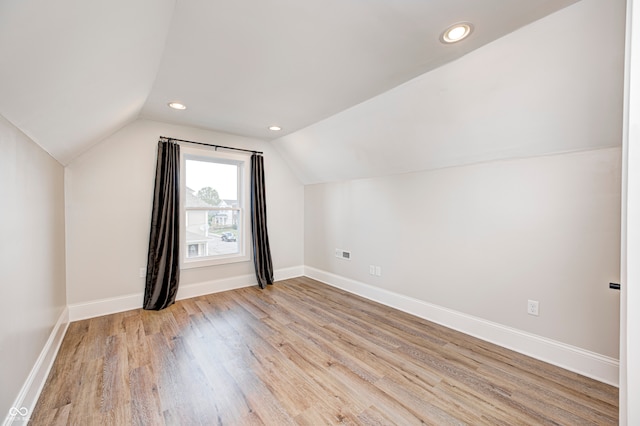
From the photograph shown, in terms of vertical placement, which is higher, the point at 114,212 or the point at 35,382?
the point at 114,212

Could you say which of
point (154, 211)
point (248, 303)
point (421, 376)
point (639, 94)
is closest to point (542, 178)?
point (639, 94)

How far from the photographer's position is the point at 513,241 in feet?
7.88

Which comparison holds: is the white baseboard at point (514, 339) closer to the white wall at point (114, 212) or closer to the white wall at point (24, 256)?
the white wall at point (114, 212)

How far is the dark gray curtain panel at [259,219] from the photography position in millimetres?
4176

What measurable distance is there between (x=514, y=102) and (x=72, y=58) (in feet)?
9.02

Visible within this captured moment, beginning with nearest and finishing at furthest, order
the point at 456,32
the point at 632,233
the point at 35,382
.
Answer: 1. the point at 632,233
2. the point at 456,32
3. the point at 35,382

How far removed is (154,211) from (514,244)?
13.1ft

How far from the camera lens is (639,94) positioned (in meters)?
0.87

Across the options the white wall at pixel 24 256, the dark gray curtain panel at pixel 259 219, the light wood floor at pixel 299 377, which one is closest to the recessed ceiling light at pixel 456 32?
the light wood floor at pixel 299 377

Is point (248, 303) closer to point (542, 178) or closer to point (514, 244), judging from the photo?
point (514, 244)

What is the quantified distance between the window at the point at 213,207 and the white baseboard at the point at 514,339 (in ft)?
7.50

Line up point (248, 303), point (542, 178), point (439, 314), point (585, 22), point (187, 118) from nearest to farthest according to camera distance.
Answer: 1. point (585, 22)
2. point (542, 178)
3. point (439, 314)
4. point (187, 118)
5. point (248, 303)

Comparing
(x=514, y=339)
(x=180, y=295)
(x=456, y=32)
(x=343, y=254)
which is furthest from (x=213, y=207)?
(x=514, y=339)

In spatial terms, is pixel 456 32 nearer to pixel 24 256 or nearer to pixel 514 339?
pixel 514 339
